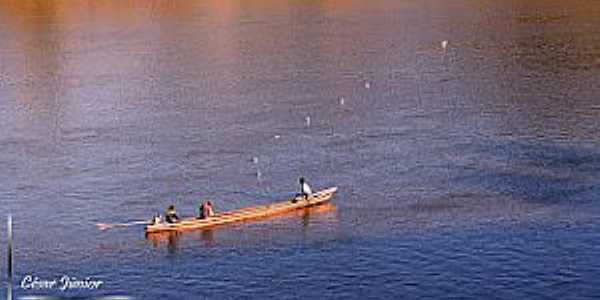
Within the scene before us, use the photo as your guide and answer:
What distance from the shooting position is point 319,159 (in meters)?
68.9

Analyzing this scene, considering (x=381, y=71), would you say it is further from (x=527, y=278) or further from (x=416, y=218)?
(x=527, y=278)

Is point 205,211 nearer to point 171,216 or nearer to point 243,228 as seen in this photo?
point 171,216

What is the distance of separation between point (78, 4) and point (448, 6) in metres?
64.0

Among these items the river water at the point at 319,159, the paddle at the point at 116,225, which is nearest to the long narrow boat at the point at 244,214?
the river water at the point at 319,159

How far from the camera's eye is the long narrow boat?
181ft

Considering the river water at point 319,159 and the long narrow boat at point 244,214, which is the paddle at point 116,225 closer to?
the river water at point 319,159

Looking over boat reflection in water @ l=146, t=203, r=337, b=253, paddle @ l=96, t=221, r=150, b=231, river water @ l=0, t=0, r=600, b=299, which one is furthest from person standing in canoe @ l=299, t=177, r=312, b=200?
paddle @ l=96, t=221, r=150, b=231

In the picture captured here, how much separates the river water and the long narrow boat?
2.19 feet

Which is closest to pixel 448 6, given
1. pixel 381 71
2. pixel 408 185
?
pixel 381 71

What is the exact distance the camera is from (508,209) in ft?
188

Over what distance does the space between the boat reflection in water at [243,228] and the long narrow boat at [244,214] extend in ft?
0.72

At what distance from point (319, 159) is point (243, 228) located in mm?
14473

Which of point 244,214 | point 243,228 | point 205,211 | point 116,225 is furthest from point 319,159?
point 116,225

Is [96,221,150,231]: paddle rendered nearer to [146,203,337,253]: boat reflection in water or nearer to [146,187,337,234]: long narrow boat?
[146,187,337,234]: long narrow boat
